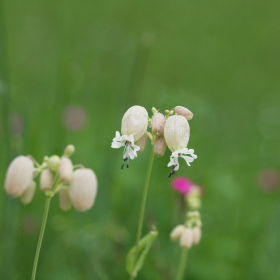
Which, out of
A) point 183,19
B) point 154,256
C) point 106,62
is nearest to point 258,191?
point 154,256

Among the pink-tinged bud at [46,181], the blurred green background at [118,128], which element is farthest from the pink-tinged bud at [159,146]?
the blurred green background at [118,128]

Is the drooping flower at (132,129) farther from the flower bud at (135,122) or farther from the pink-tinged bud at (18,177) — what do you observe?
the pink-tinged bud at (18,177)

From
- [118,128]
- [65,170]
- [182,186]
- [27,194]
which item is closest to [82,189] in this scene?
[65,170]

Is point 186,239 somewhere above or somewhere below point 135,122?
below

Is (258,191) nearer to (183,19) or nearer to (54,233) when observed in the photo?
(54,233)

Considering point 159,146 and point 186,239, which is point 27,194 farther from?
point 186,239

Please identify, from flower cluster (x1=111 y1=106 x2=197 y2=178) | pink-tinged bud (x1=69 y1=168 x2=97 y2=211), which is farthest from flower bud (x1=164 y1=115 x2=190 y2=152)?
pink-tinged bud (x1=69 y1=168 x2=97 y2=211)
